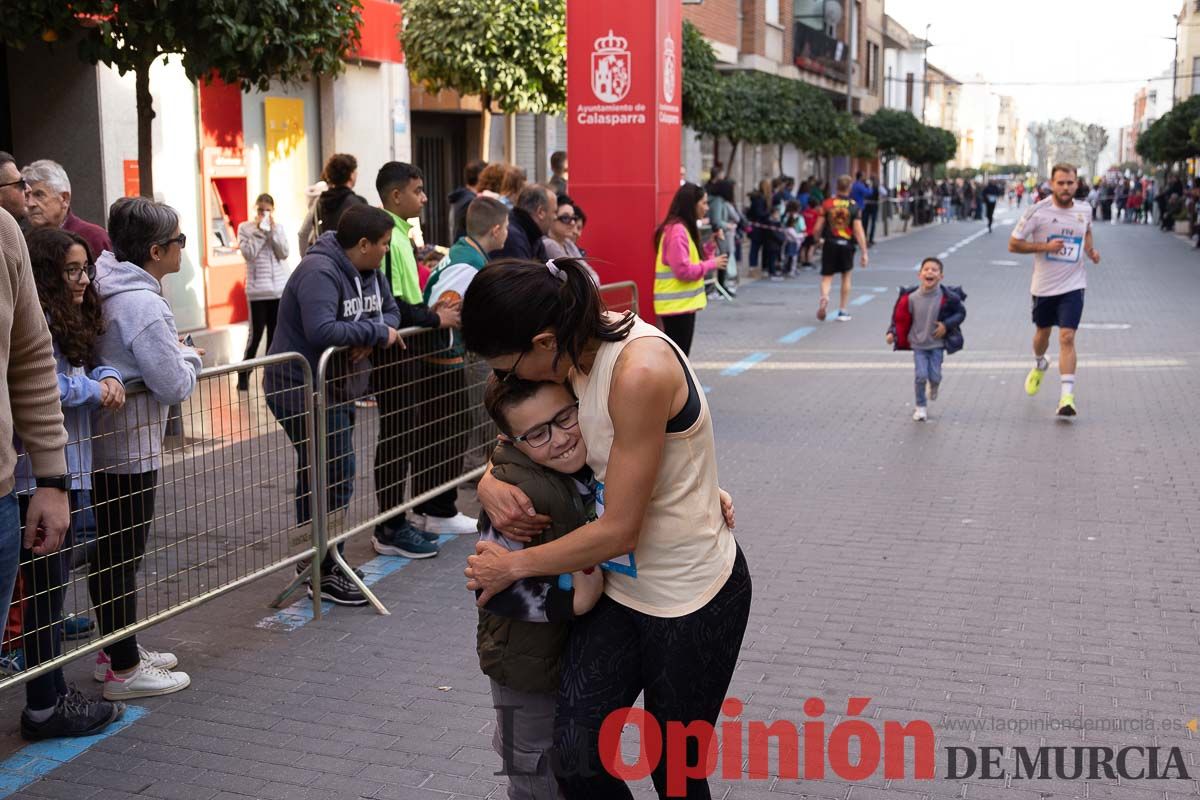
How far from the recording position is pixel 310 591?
19.7ft

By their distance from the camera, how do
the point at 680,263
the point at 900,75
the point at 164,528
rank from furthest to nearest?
the point at 900,75 → the point at 680,263 → the point at 164,528

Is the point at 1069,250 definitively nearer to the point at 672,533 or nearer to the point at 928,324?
the point at 928,324

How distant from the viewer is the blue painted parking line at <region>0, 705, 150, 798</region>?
426 cm

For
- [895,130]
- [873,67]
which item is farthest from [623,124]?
[873,67]

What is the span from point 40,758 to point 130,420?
1.15 metres

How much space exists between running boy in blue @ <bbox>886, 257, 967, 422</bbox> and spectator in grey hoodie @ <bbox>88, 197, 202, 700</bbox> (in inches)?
264

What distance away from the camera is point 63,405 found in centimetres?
432

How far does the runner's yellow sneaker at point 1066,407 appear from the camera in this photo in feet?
34.7

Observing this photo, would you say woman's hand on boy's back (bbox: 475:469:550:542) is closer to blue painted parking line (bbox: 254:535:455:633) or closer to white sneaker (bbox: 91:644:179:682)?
white sneaker (bbox: 91:644:179:682)

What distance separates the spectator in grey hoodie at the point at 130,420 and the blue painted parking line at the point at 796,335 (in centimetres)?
1124

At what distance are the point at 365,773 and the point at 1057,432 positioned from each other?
7.14 meters

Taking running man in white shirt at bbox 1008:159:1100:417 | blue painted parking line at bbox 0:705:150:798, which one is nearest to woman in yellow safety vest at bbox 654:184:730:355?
running man in white shirt at bbox 1008:159:1100:417

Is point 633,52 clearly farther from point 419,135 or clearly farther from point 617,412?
point 419,135

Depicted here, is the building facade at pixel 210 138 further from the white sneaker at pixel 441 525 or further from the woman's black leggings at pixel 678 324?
the white sneaker at pixel 441 525
